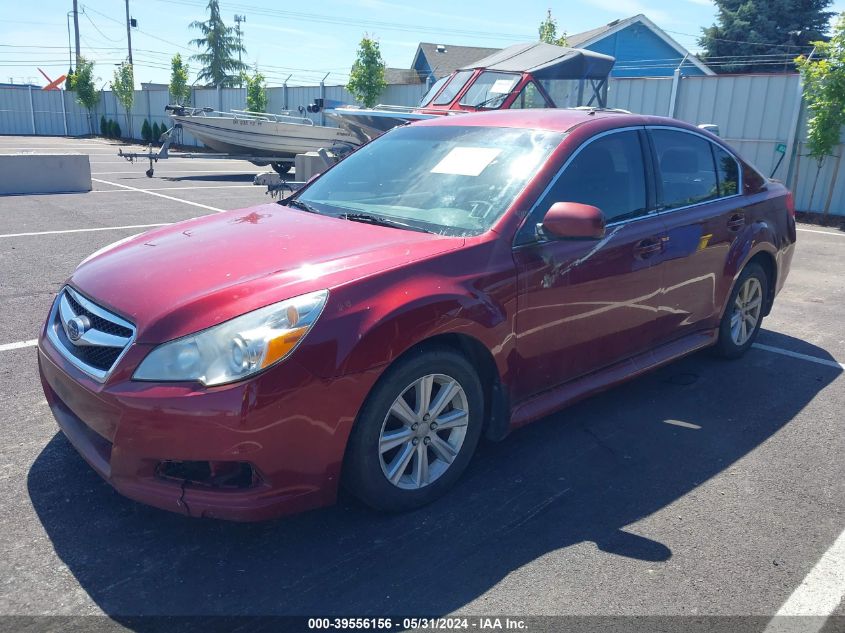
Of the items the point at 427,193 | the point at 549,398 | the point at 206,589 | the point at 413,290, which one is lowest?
the point at 206,589

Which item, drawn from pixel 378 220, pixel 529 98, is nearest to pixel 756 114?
pixel 529 98

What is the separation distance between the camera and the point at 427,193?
3.72 metres

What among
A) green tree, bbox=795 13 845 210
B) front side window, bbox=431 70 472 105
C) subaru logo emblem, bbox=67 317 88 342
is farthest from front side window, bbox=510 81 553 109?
subaru logo emblem, bbox=67 317 88 342

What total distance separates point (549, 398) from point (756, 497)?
108cm

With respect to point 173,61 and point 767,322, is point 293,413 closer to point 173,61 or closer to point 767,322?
point 767,322

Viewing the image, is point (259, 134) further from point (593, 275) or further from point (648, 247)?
point (593, 275)

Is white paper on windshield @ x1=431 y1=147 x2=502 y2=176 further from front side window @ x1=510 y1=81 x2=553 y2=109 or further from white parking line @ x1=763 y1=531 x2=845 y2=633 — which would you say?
front side window @ x1=510 y1=81 x2=553 y2=109

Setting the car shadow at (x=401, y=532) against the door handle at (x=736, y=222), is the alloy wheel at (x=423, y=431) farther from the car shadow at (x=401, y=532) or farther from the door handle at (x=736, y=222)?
the door handle at (x=736, y=222)

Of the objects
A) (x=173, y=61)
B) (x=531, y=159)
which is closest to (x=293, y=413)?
(x=531, y=159)

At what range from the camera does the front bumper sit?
2.51 m

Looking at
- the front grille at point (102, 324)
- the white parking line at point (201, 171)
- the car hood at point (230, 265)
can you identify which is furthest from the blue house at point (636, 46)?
the front grille at point (102, 324)

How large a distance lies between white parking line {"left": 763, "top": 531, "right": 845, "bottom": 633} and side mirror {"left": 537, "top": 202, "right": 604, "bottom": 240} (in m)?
1.67

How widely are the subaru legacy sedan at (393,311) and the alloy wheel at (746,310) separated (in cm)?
47

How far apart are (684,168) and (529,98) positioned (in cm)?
854
